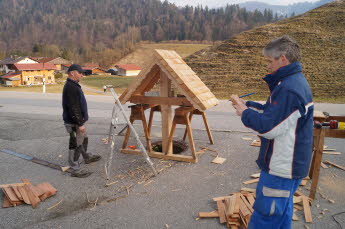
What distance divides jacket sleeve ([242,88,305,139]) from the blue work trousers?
52cm

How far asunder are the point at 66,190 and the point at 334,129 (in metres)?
4.95

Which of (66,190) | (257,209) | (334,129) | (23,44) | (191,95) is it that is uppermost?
(23,44)

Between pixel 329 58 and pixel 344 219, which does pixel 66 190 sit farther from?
pixel 329 58

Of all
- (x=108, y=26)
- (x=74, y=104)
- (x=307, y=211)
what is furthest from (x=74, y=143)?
(x=108, y=26)

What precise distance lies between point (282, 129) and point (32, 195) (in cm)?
441

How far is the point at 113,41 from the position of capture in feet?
385

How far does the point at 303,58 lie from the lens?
30.3 metres

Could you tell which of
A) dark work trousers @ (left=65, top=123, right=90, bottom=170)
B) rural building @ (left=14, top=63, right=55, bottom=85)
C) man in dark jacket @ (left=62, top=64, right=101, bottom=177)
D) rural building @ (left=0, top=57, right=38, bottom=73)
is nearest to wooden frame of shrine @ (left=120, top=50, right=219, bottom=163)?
man in dark jacket @ (left=62, top=64, right=101, bottom=177)

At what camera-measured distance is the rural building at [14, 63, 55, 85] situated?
4369cm

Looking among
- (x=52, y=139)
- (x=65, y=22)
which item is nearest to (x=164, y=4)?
(x=65, y=22)

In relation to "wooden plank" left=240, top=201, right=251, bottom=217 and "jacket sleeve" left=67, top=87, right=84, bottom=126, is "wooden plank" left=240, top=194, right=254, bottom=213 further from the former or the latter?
"jacket sleeve" left=67, top=87, right=84, bottom=126

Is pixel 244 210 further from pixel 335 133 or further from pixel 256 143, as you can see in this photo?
pixel 256 143

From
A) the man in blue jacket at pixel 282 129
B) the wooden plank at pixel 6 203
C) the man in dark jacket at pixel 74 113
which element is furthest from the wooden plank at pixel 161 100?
the man in blue jacket at pixel 282 129

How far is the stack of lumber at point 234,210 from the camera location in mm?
4211
